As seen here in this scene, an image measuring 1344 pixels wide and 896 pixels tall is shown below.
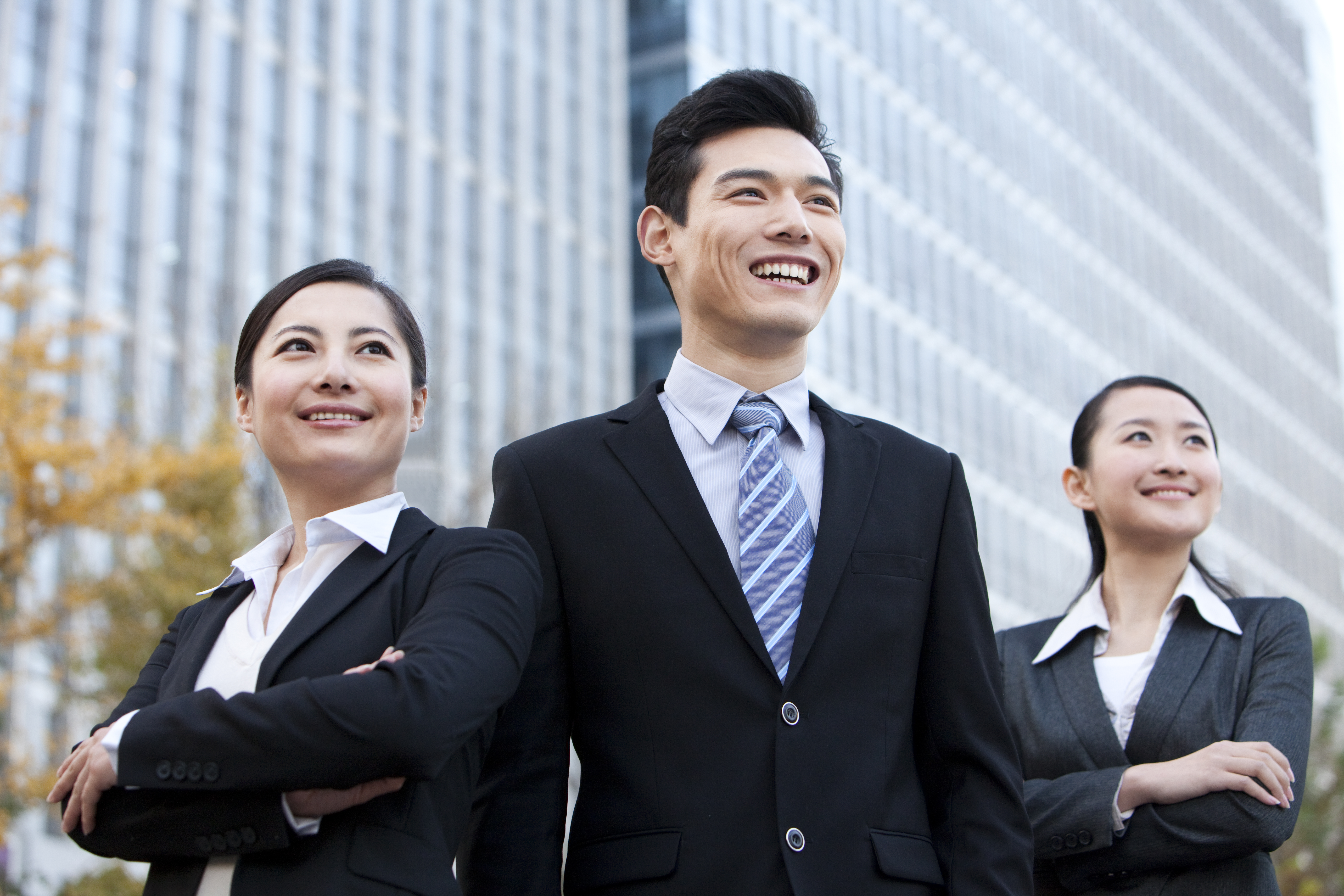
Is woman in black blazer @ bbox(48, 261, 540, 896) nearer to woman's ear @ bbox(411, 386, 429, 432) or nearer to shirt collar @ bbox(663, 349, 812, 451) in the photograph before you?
woman's ear @ bbox(411, 386, 429, 432)

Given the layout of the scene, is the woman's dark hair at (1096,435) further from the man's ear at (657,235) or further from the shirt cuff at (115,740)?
the shirt cuff at (115,740)

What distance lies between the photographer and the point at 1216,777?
3844 mm

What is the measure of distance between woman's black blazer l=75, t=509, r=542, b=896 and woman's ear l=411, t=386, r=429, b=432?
1.76ft

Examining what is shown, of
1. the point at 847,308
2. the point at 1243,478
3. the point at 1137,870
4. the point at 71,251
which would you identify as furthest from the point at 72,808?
the point at 1243,478

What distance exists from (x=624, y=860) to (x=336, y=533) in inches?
35.5

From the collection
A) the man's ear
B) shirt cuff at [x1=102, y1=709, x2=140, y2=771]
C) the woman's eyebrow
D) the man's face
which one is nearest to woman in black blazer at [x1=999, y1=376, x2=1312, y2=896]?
the man's face

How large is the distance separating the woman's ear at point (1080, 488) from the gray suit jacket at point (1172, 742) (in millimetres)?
464

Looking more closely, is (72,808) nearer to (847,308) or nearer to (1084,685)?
(1084,685)

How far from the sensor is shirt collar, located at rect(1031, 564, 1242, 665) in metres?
4.39

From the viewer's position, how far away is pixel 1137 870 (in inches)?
157

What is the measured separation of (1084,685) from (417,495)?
915cm

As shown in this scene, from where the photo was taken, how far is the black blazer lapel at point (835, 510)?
3287mm

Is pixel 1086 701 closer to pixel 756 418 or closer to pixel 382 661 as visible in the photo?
pixel 756 418

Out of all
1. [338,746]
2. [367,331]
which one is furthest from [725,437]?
[338,746]
